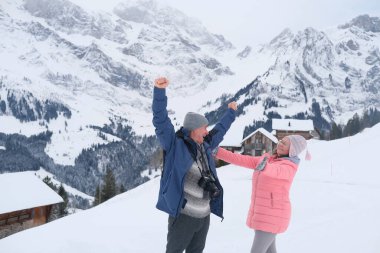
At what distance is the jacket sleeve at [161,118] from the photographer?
4.69 metres

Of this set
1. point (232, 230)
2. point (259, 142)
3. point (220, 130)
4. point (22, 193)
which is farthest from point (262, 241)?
point (259, 142)

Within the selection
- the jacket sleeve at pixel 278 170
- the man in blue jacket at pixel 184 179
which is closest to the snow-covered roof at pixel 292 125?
the jacket sleeve at pixel 278 170

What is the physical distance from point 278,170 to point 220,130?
1.16 metres

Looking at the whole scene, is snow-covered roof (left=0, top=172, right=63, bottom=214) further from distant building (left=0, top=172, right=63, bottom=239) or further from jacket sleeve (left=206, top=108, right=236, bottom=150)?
jacket sleeve (left=206, top=108, right=236, bottom=150)

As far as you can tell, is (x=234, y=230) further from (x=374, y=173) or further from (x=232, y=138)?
(x=232, y=138)

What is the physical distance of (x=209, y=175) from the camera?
5.04m

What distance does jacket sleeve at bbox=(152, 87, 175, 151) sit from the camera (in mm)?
4691

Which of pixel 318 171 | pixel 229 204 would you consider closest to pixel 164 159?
pixel 229 204

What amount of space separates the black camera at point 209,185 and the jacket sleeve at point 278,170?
74 centimetres

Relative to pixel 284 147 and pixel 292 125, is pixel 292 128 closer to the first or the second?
pixel 292 125

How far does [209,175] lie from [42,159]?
206847mm

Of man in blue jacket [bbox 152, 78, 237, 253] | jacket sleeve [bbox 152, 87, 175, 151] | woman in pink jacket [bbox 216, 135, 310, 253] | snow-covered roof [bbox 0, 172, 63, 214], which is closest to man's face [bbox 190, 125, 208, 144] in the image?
man in blue jacket [bbox 152, 78, 237, 253]

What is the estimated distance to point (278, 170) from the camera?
5246mm

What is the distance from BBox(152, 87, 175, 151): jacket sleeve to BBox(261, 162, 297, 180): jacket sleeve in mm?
1407
